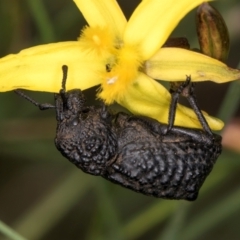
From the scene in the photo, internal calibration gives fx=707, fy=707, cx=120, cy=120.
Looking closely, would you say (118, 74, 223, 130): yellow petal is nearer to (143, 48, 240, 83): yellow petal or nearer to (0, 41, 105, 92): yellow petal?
(143, 48, 240, 83): yellow petal

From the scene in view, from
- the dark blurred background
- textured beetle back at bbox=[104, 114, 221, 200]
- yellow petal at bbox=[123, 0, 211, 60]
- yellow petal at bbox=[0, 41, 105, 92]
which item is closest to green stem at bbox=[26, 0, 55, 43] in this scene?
the dark blurred background

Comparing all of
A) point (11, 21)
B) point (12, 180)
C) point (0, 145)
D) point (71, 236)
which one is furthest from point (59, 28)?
point (71, 236)

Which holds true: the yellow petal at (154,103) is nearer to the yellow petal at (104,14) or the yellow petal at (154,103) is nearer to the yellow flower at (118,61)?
the yellow flower at (118,61)

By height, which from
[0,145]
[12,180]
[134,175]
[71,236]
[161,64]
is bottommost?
[71,236]

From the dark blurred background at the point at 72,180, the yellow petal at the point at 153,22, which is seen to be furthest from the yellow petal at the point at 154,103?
the dark blurred background at the point at 72,180

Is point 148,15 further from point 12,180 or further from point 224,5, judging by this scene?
point 12,180

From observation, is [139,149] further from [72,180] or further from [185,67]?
[72,180]

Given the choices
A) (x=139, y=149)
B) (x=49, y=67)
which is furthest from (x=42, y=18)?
(x=139, y=149)
